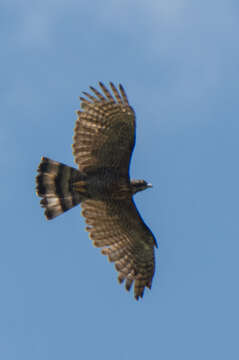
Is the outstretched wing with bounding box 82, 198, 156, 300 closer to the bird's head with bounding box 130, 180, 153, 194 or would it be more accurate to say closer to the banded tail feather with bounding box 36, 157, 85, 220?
the bird's head with bounding box 130, 180, 153, 194

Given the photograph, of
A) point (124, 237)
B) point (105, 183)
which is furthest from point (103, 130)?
point (124, 237)

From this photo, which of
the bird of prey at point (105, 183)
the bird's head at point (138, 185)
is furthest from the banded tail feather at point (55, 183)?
the bird's head at point (138, 185)

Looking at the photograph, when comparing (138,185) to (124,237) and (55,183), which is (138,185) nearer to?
(124,237)

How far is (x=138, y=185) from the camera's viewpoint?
75.0 feet

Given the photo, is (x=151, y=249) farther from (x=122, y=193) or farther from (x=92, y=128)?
(x=92, y=128)

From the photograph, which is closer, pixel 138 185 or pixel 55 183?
pixel 55 183

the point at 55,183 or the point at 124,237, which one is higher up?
the point at 55,183

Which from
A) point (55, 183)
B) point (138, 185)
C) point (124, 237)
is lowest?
point (124, 237)

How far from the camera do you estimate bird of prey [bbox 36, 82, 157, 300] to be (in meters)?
22.3

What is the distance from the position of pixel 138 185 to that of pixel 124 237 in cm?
140

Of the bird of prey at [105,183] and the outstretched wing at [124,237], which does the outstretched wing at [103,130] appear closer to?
the bird of prey at [105,183]

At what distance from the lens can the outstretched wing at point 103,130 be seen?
73.0ft

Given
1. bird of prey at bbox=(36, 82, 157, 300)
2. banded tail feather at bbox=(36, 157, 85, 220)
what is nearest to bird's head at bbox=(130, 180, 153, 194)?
bird of prey at bbox=(36, 82, 157, 300)

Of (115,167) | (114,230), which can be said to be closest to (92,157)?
(115,167)
